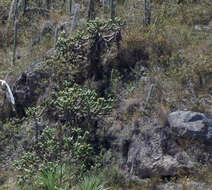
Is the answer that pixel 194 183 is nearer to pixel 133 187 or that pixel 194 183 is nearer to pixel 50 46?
pixel 133 187

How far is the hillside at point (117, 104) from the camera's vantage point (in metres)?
8.09

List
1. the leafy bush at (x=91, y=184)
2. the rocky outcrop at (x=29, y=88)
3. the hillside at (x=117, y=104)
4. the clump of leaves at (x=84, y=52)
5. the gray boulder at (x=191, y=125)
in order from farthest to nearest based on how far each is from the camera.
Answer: the rocky outcrop at (x=29, y=88)
the clump of leaves at (x=84, y=52)
the hillside at (x=117, y=104)
the gray boulder at (x=191, y=125)
the leafy bush at (x=91, y=184)

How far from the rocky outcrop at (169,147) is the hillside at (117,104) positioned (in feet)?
0.07

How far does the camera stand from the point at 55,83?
34.7 ft

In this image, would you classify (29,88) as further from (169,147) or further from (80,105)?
(169,147)

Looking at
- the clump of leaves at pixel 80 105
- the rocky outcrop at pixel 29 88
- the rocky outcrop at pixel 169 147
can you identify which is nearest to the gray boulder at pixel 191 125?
the rocky outcrop at pixel 169 147

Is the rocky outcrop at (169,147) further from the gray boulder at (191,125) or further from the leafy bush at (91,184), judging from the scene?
the leafy bush at (91,184)

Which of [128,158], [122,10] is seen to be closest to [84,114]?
[128,158]

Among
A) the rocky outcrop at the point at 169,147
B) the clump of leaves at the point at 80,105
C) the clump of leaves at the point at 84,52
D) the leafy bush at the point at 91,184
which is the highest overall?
the clump of leaves at the point at 84,52

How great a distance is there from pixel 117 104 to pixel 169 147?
6.13ft

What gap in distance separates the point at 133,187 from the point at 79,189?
1201 millimetres

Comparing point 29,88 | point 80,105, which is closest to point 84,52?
A: point 29,88

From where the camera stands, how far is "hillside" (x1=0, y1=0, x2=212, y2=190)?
26.5 feet

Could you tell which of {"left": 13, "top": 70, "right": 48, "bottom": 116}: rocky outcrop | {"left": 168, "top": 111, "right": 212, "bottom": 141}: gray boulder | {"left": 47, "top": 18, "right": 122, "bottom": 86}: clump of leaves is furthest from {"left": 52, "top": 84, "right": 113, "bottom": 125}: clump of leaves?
{"left": 168, "top": 111, "right": 212, "bottom": 141}: gray boulder
